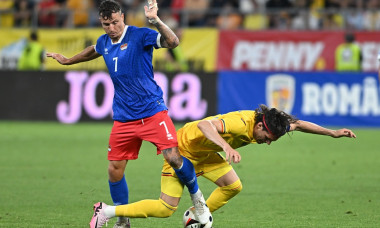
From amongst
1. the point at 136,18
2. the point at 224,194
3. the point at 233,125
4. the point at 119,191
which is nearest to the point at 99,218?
the point at 119,191

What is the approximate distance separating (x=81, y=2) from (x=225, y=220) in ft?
55.9

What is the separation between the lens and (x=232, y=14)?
22.1m

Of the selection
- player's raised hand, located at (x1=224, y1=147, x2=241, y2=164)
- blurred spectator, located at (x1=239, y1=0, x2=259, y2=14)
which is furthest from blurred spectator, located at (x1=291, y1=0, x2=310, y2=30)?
player's raised hand, located at (x1=224, y1=147, x2=241, y2=164)

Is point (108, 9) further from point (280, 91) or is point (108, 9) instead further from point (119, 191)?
point (280, 91)

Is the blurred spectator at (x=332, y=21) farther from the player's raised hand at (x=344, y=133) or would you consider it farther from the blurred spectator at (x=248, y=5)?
the player's raised hand at (x=344, y=133)

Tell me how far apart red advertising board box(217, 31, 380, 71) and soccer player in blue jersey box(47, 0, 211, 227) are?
14.0 meters

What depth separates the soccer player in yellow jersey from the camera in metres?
7.00

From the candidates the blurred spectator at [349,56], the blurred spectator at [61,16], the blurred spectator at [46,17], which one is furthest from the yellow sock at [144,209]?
the blurred spectator at [46,17]

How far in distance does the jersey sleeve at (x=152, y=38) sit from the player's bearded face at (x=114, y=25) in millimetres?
251

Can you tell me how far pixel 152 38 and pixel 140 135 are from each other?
922 mm

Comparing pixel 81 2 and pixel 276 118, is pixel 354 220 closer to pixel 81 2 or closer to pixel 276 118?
pixel 276 118

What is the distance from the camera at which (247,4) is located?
2367 centimetres

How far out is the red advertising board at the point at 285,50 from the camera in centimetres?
2138

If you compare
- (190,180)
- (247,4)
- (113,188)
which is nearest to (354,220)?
(190,180)
